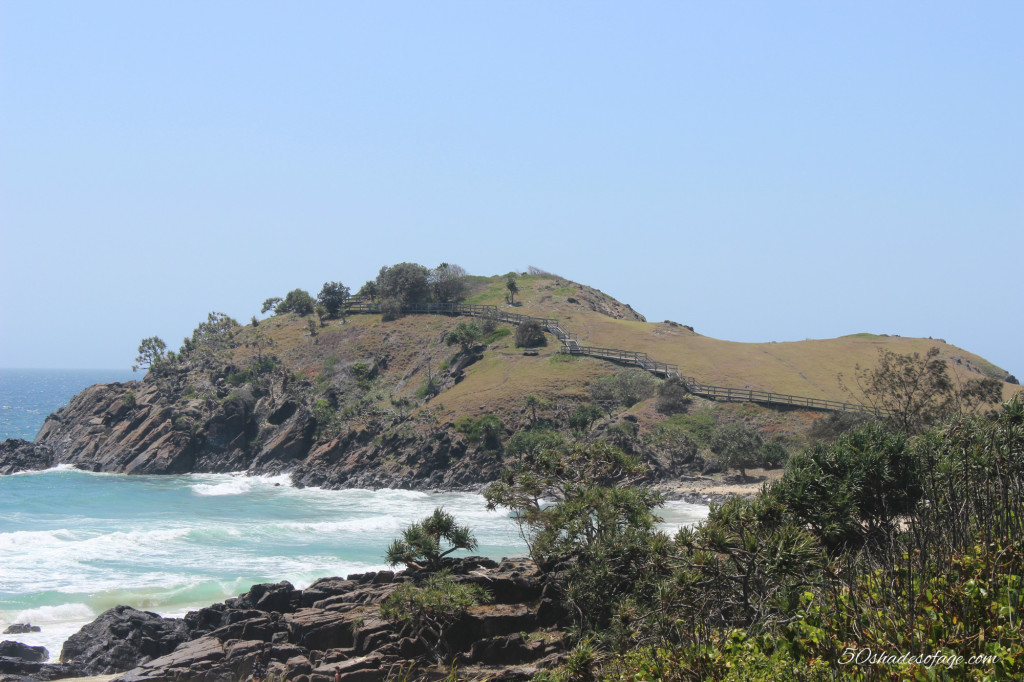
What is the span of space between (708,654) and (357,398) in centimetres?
8971

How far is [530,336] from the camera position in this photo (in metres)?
105

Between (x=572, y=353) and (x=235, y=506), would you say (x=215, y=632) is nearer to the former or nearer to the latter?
(x=235, y=506)

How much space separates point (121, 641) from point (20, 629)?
21.5 feet

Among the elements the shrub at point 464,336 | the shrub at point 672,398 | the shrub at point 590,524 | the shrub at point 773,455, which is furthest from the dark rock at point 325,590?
the shrub at point 464,336

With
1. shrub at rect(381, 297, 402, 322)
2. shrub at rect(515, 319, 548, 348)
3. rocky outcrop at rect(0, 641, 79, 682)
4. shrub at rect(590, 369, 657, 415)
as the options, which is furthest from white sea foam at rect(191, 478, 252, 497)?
rocky outcrop at rect(0, 641, 79, 682)

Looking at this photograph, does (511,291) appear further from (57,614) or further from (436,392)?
(57,614)

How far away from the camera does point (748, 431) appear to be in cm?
7644

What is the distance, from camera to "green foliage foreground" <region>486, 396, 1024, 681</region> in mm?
10625

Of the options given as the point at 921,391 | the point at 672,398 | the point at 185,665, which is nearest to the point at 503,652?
the point at 185,665

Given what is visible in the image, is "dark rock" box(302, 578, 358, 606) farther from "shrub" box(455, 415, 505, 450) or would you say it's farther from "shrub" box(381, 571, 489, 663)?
"shrub" box(455, 415, 505, 450)

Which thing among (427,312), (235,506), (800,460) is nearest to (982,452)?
(800,460)

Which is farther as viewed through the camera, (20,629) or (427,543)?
(20,629)

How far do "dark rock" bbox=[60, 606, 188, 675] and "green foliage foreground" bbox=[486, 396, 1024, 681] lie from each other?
47.8 ft

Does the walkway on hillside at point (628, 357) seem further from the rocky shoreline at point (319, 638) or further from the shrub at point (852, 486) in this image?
the rocky shoreline at point (319, 638)
